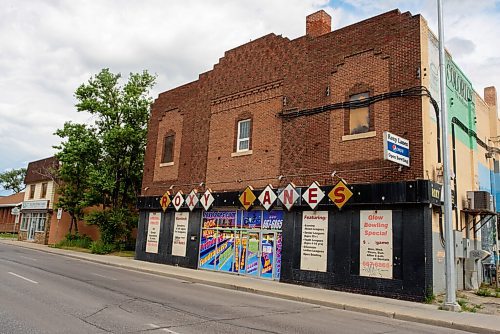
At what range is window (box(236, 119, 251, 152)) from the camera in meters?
20.5

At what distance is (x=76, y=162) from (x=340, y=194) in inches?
857

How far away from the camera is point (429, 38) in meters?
15.6

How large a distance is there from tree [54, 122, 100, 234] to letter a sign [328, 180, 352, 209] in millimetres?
19857

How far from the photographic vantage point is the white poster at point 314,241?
52.8ft

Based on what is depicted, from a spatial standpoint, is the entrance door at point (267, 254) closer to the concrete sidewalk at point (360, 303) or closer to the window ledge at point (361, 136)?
the concrete sidewalk at point (360, 303)

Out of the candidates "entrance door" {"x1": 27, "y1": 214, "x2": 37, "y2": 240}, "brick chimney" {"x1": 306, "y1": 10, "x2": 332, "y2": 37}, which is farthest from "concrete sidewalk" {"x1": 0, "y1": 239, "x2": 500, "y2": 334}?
"entrance door" {"x1": 27, "y1": 214, "x2": 37, "y2": 240}

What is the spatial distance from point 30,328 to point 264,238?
12030mm

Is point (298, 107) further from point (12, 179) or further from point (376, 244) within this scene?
point (12, 179)

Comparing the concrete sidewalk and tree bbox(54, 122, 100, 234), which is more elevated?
tree bbox(54, 122, 100, 234)

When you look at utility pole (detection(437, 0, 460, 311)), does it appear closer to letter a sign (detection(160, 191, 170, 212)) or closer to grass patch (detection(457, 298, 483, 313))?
grass patch (detection(457, 298, 483, 313))

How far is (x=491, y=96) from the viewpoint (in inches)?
907

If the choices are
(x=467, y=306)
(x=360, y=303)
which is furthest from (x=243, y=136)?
(x=467, y=306)

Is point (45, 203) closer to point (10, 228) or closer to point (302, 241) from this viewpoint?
point (10, 228)

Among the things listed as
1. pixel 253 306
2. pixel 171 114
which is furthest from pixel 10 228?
pixel 253 306
